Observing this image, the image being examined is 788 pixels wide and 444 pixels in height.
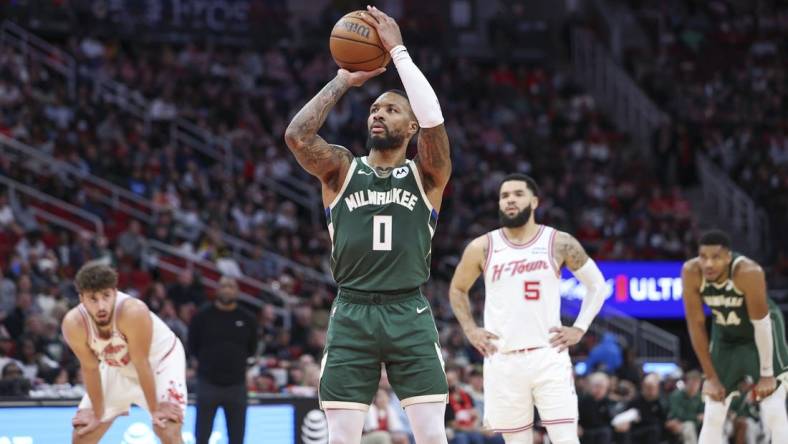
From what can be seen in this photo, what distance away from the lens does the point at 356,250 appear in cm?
659

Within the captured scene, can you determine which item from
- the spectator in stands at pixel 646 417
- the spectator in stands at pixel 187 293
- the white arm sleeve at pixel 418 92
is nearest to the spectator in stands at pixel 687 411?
the spectator in stands at pixel 646 417

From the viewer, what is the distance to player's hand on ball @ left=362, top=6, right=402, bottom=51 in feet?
22.1

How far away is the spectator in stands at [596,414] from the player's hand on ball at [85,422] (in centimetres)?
589

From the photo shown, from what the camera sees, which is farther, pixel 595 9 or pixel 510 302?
pixel 595 9

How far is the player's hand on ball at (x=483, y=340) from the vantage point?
8375 millimetres

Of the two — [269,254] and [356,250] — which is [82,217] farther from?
[356,250]

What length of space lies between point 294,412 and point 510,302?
424 cm

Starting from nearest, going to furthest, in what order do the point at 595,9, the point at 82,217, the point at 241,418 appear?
the point at 241,418 → the point at 82,217 → the point at 595,9

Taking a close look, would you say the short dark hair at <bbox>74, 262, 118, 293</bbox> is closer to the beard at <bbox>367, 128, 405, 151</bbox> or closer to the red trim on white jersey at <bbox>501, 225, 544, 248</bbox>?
the beard at <bbox>367, 128, 405, 151</bbox>

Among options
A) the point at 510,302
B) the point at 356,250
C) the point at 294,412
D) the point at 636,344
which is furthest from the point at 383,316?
the point at 636,344

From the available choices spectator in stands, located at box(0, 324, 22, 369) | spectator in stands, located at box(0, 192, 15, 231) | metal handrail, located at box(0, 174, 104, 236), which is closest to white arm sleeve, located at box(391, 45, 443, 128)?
spectator in stands, located at box(0, 324, 22, 369)

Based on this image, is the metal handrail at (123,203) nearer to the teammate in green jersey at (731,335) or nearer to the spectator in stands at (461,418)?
the spectator in stands at (461,418)

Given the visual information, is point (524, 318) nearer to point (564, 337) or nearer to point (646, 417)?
point (564, 337)

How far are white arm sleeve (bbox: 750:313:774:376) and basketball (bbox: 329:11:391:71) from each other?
13.1 feet
